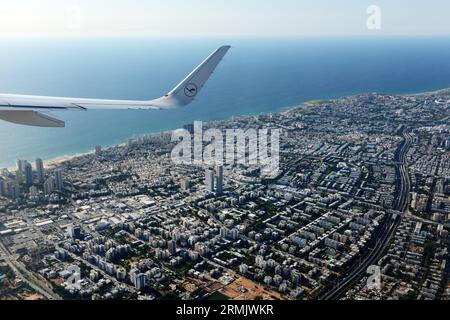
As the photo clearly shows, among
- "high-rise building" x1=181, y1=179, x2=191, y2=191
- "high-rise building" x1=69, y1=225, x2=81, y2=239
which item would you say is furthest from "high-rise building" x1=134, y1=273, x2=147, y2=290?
"high-rise building" x1=181, y1=179, x2=191, y2=191

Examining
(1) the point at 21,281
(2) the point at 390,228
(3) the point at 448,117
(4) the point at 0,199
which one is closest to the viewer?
(1) the point at 21,281

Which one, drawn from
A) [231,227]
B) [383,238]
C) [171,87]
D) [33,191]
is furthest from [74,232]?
[171,87]

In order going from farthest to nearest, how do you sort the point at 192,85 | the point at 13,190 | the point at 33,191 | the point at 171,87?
1. the point at 171,87
2. the point at 33,191
3. the point at 13,190
4. the point at 192,85

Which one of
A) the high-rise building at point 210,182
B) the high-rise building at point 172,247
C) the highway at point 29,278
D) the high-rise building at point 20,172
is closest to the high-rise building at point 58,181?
the high-rise building at point 20,172

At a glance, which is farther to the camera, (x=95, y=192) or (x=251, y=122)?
(x=251, y=122)

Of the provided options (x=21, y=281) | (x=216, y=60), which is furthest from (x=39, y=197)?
(x=216, y=60)

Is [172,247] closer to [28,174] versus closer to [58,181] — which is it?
[58,181]
